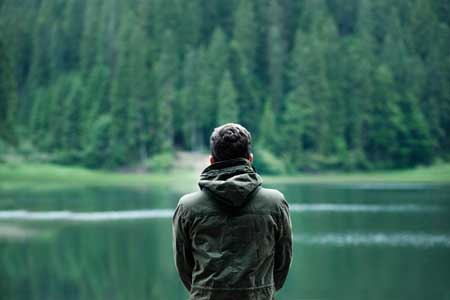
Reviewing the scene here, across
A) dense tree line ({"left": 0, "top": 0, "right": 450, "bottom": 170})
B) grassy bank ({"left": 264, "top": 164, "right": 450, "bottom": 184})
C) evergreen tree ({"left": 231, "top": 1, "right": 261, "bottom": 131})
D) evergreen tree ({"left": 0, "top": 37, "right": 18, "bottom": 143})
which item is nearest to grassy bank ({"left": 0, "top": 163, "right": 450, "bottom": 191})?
grassy bank ({"left": 264, "top": 164, "right": 450, "bottom": 184})

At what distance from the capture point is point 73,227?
23766mm

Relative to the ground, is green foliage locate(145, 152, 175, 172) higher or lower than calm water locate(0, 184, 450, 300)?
lower

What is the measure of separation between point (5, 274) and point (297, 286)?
21.9ft

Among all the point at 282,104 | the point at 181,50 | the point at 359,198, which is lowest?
the point at 359,198

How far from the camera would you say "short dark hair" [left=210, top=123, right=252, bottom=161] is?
2865mm

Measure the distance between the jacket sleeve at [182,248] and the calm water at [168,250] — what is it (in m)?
10.5

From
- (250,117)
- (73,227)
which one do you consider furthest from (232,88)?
(73,227)

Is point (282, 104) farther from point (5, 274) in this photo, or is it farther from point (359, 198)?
point (5, 274)

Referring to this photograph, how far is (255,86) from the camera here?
217ft

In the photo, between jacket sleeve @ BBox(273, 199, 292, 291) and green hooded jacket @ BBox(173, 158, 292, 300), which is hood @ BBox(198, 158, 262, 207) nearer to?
green hooded jacket @ BBox(173, 158, 292, 300)

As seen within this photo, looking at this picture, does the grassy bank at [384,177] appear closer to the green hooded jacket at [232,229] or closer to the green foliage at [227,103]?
the green foliage at [227,103]

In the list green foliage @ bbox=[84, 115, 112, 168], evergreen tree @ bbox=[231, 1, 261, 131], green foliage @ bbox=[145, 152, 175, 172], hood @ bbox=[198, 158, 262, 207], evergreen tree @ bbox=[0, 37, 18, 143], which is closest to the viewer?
hood @ bbox=[198, 158, 262, 207]

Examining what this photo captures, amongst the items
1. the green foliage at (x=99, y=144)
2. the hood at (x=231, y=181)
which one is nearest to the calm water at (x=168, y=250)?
the hood at (x=231, y=181)

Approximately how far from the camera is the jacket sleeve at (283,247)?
2900 millimetres
